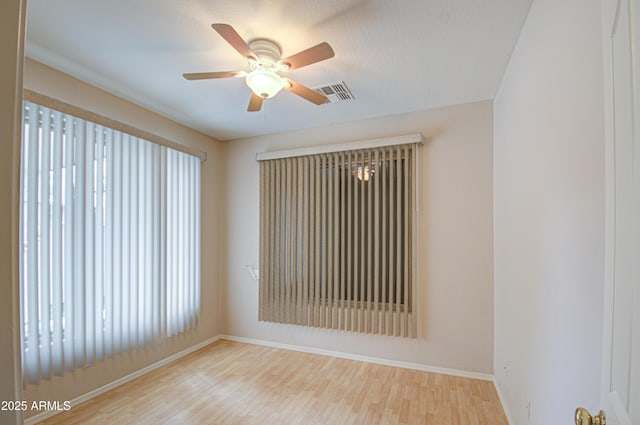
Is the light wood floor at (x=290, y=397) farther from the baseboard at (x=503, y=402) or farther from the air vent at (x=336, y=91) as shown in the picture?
the air vent at (x=336, y=91)

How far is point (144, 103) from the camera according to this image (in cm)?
285

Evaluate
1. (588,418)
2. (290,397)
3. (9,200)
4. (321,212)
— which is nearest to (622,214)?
(588,418)

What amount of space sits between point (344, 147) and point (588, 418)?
113 inches

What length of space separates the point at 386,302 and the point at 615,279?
101 inches

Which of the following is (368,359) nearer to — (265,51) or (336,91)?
(336,91)

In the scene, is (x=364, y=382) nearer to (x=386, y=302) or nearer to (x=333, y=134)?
(x=386, y=302)

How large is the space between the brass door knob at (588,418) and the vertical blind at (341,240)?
2292mm

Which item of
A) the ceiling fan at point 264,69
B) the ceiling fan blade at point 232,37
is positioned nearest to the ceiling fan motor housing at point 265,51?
the ceiling fan at point 264,69

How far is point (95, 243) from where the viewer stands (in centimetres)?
246

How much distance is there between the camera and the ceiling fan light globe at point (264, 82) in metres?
1.87

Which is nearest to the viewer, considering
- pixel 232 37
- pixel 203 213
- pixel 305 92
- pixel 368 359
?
pixel 232 37

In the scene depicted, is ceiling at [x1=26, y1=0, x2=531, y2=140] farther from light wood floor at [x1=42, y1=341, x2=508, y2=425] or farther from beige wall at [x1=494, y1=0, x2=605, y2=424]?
light wood floor at [x1=42, y1=341, x2=508, y2=425]

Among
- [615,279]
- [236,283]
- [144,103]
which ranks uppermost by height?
[144,103]

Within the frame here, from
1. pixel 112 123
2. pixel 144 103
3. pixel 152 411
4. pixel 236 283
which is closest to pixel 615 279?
pixel 152 411
